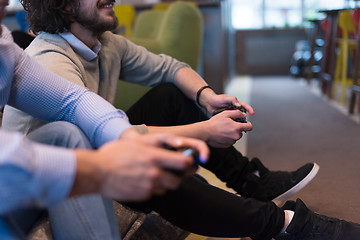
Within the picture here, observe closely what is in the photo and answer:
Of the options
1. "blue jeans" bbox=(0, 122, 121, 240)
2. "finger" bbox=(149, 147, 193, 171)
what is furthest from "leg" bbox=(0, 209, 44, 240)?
"finger" bbox=(149, 147, 193, 171)

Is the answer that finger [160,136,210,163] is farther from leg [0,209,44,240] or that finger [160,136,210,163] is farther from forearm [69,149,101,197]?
leg [0,209,44,240]

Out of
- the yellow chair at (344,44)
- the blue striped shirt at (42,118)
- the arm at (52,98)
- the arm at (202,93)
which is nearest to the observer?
the blue striped shirt at (42,118)

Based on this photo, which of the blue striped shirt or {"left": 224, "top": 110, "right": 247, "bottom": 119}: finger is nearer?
the blue striped shirt

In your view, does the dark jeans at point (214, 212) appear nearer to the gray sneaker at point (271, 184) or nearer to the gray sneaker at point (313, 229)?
the gray sneaker at point (313, 229)

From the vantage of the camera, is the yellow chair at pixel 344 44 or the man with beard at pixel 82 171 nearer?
the man with beard at pixel 82 171

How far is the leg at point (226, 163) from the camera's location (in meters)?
1.37

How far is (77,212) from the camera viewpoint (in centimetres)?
83

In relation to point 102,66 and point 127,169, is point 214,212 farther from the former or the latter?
point 102,66

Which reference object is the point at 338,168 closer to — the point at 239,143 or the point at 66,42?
the point at 239,143

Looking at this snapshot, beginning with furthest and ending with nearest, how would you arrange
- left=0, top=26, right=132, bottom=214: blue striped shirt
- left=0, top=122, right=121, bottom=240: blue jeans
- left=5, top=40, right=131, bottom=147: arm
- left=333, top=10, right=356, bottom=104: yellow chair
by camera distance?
left=333, top=10, right=356, bottom=104: yellow chair < left=5, top=40, right=131, bottom=147: arm < left=0, top=122, right=121, bottom=240: blue jeans < left=0, top=26, right=132, bottom=214: blue striped shirt

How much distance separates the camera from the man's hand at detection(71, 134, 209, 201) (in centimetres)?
60

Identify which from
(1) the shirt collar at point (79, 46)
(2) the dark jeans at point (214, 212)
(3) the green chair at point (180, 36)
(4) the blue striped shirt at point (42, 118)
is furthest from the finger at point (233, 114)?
(3) the green chair at point (180, 36)

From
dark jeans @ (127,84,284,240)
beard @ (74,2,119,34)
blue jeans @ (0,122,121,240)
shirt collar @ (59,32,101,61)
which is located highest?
beard @ (74,2,119,34)

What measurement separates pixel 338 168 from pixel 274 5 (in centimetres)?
676
